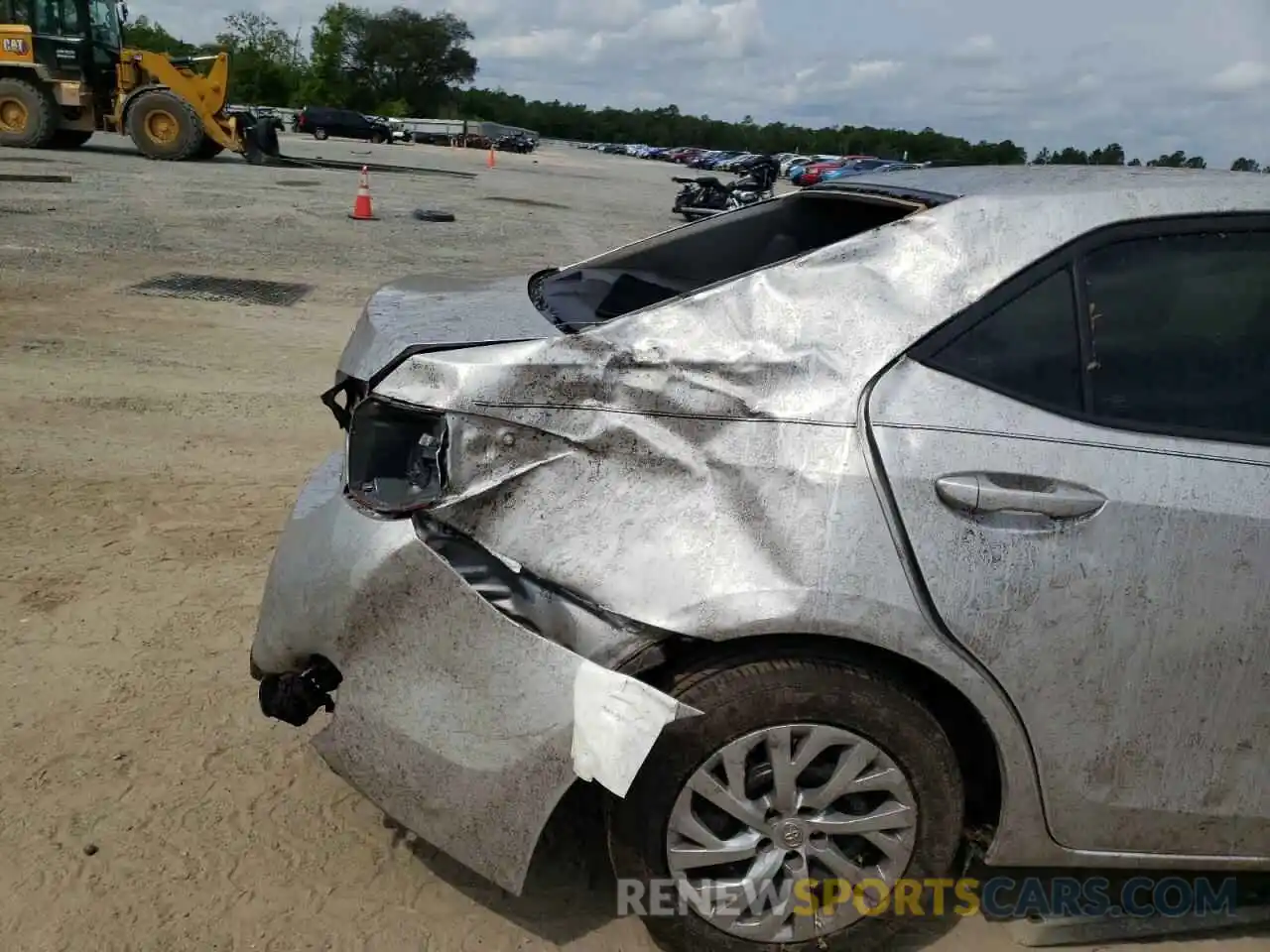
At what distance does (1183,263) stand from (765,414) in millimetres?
1015

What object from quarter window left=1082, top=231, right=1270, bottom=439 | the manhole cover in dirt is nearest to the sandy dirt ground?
the manhole cover in dirt

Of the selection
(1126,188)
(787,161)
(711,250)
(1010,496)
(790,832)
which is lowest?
(787,161)

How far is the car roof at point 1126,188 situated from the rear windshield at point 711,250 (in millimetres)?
381

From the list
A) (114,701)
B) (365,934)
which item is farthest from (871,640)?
(114,701)

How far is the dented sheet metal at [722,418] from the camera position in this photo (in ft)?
7.01

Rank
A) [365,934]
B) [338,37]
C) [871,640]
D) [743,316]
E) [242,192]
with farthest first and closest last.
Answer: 1. [338,37]
2. [242,192]
3. [365,934]
4. [743,316]
5. [871,640]

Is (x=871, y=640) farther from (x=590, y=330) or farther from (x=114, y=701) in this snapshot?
(x=114, y=701)

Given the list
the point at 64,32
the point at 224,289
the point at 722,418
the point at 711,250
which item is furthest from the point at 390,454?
the point at 64,32

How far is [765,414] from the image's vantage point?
87.1 inches

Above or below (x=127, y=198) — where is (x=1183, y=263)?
above

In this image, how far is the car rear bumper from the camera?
7.05 feet

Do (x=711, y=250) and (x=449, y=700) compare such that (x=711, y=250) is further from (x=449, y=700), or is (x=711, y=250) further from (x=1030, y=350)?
(x=449, y=700)

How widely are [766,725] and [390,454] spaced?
40.6 inches

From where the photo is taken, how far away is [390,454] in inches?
95.9
